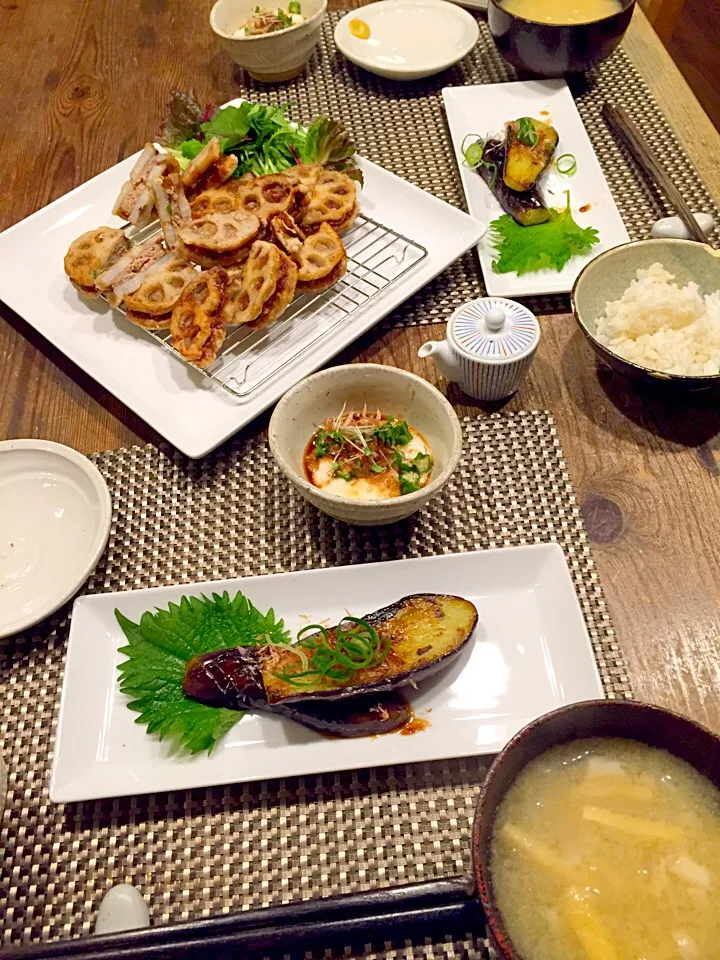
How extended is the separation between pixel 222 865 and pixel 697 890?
0.81m

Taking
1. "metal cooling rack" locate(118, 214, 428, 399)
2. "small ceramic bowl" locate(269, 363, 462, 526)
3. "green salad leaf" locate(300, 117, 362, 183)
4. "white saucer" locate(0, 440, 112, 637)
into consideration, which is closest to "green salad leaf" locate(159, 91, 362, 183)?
"green salad leaf" locate(300, 117, 362, 183)

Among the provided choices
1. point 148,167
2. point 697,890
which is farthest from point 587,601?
point 148,167

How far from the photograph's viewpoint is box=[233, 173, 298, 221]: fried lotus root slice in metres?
2.23

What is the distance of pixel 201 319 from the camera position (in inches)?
78.1

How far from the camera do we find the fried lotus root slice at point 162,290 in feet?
6.69

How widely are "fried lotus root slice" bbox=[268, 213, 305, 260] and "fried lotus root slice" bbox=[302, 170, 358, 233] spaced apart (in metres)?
0.07

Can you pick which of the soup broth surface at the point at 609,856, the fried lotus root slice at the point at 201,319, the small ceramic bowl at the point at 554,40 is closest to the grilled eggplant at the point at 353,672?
the soup broth surface at the point at 609,856

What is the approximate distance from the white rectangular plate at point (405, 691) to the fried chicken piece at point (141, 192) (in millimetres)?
1384

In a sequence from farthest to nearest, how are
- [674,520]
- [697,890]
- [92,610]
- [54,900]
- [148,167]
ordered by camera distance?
[148,167] → [674,520] → [92,610] → [54,900] → [697,890]

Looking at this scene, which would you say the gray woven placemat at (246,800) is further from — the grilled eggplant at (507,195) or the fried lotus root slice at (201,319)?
the grilled eggplant at (507,195)

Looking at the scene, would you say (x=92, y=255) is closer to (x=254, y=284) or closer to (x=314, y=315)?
(x=254, y=284)

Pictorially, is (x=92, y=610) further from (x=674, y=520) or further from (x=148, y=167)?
(x=148, y=167)

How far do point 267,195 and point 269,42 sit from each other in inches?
36.1

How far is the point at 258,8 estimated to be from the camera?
117 inches
